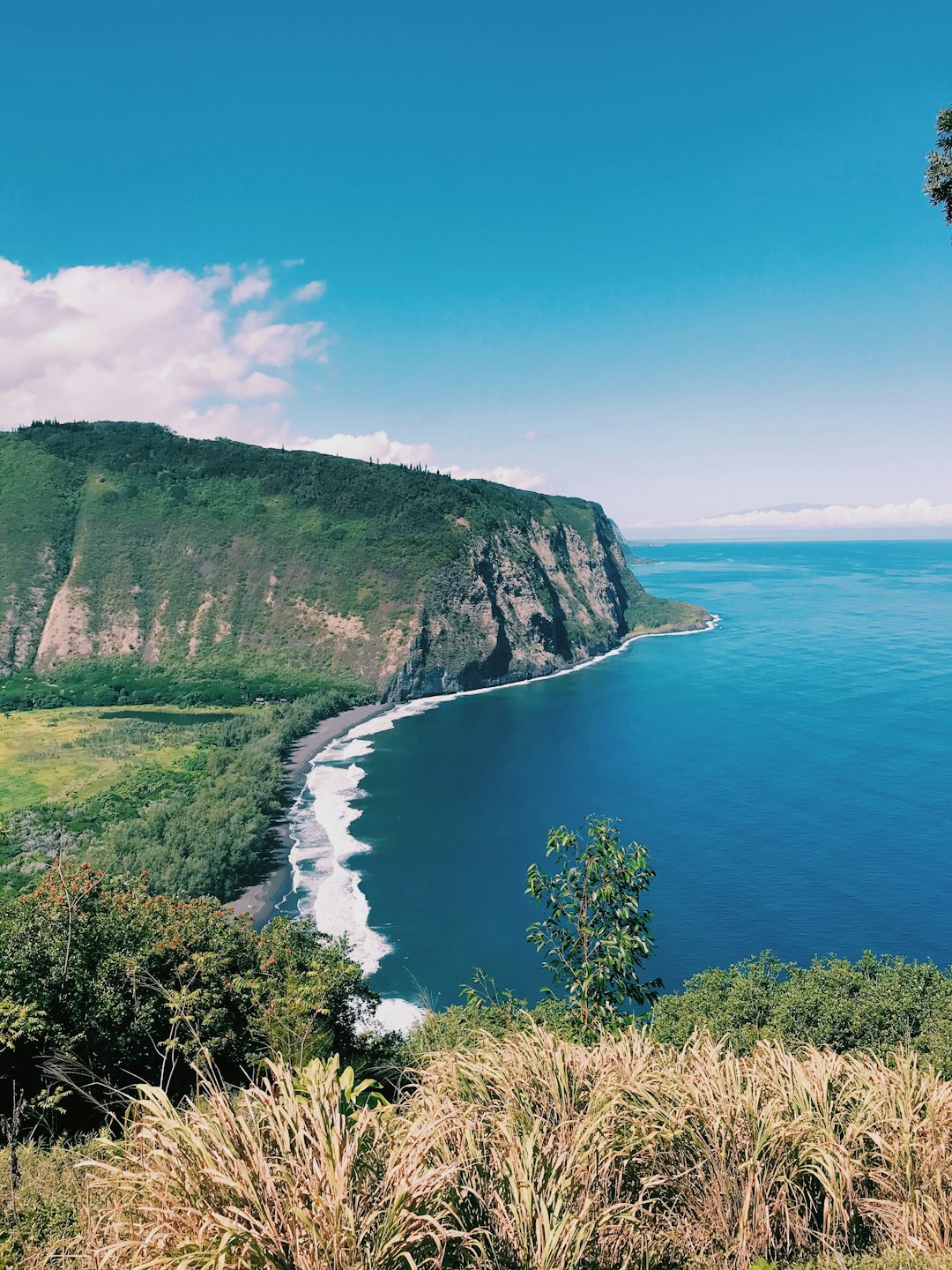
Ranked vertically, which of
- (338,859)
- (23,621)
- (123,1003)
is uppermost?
(23,621)

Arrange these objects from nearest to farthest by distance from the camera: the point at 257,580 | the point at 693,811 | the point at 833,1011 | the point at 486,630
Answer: the point at 833,1011 < the point at 693,811 < the point at 486,630 < the point at 257,580

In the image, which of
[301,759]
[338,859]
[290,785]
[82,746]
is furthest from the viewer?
[301,759]

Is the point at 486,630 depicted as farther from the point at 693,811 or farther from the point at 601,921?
the point at 601,921

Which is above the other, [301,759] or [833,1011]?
[833,1011]

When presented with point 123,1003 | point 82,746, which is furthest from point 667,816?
point 82,746

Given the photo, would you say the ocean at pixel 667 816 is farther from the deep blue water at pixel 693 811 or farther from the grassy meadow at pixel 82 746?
the grassy meadow at pixel 82 746

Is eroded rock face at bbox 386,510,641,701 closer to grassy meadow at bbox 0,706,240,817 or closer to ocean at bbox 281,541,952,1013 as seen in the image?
ocean at bbox 281,541,952,1013

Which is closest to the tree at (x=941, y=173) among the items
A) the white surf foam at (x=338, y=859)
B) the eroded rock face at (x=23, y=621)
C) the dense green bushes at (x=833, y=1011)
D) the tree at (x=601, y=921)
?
the tree at (x=601, y=921)
